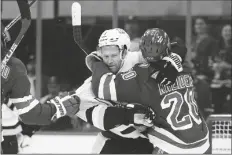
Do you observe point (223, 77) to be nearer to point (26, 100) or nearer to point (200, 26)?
point (200, 26)

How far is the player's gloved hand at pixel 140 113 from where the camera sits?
254 centimetres

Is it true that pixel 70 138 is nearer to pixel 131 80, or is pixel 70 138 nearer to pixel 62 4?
pixel 62 4

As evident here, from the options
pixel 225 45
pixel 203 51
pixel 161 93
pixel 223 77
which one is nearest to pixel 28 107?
pixel 161 93

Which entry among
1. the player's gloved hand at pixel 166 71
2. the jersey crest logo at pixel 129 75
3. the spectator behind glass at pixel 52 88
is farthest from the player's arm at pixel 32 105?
the spectator behind glass at pixel 52 88

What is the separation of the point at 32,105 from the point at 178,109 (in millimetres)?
569

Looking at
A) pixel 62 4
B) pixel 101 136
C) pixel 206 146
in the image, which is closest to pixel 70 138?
pixel 62 4

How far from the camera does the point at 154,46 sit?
2.62 m

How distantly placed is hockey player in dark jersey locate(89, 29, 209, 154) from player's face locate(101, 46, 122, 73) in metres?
0.03

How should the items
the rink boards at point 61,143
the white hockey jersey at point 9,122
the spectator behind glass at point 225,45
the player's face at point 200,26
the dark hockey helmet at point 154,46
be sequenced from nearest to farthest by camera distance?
the dark hockey helmet at point 154,46 < the white hockey jersey at point 9,122 < the rink boards at point 61,143 < the spectator behind glass at point 225,45 < the player's face at point 200,26

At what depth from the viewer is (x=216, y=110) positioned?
175 inches

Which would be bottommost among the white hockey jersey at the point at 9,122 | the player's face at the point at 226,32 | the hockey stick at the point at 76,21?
the white hockey jersey at the point at 9,122

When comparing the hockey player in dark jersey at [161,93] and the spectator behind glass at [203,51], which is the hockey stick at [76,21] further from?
the spectator behind glass at [203,51]

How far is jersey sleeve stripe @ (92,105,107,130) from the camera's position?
2627 millimetres

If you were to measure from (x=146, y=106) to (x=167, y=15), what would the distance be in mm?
2062
